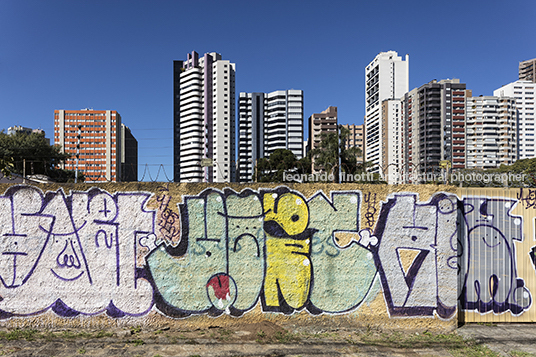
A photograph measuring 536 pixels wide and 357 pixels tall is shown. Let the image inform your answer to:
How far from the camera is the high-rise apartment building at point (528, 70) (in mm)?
188788

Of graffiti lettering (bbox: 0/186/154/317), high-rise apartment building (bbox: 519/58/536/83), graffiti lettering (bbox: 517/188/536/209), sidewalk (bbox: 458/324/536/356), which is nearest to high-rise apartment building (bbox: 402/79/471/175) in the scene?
high-rise apartment building (bbox: 519/58/536/83)

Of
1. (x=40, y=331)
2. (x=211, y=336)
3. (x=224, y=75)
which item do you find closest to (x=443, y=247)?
(x=211, y=336)

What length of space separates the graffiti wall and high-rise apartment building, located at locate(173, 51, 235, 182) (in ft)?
360

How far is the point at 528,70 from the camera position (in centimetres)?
19338

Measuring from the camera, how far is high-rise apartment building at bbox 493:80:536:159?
458 ft

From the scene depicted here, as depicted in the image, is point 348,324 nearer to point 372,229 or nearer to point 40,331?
point 372,229

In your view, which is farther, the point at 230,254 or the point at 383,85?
the point at 383,85

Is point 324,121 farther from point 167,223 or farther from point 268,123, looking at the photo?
point 167,223

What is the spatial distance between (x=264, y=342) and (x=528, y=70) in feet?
855

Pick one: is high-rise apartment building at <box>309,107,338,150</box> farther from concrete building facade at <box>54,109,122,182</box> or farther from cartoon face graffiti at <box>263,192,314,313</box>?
cartoon face graffiti at <box>263,192,314,313</box>

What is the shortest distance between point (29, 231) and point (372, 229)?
224 inches

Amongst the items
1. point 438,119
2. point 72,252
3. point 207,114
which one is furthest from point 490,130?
point 72,252

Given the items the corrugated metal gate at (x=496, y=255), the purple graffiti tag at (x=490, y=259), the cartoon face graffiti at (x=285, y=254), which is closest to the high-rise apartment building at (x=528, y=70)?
the corrugated metal gate at (x=496, y=255)

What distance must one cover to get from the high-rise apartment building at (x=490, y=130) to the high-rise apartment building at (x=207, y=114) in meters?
Answer: 96.0
